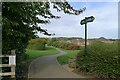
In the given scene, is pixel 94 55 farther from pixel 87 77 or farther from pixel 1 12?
pixel 1 12

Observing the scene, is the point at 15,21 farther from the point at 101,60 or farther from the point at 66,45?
the point at 66,45

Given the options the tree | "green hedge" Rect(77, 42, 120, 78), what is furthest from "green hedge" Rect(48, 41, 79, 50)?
the tree

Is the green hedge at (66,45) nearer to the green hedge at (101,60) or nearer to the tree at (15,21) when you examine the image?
the green hedge at (101,60)

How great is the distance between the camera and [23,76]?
11.7 metres

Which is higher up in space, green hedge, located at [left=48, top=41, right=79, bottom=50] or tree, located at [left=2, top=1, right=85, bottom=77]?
tree, located at [left=2, top=1, right=85, bottom=77]

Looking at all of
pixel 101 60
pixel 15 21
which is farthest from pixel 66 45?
pixel 15 21

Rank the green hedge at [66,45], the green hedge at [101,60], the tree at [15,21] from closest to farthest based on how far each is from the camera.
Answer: the tree at [15,21]
the green hedge at [101,60]
the green hedge at [66,45]

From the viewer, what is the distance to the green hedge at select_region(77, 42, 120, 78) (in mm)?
12273

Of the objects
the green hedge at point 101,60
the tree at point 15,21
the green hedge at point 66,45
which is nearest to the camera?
the tree at point 15,21

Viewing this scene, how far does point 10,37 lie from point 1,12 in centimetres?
136

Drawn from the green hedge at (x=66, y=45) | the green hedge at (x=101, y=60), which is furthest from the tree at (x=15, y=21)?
the green hedge at (x=66, y=45)

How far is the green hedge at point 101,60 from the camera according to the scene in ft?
40.3

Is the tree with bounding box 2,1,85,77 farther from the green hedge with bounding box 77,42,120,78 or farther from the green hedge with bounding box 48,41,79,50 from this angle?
the green hedge with bounding box 48,41,79,50

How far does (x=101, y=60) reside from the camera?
42.2ft
